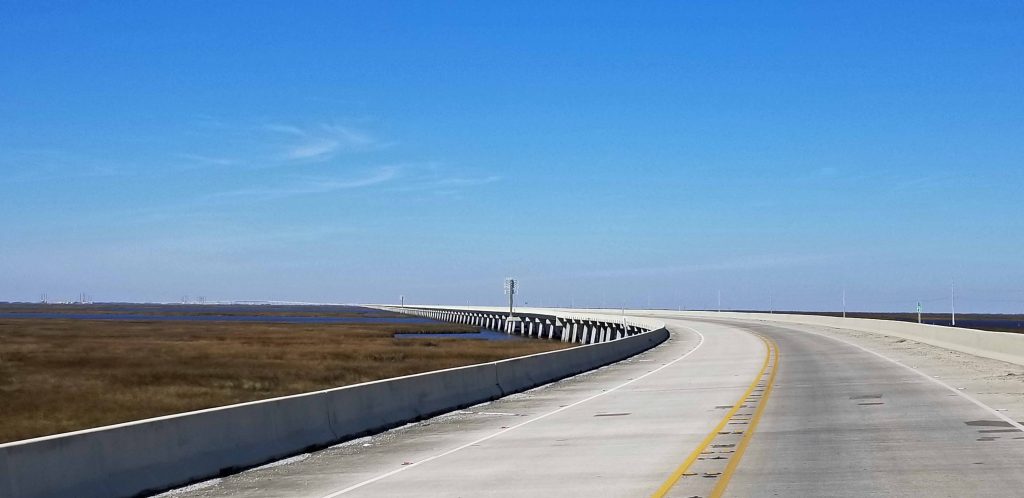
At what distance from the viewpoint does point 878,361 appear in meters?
39.9

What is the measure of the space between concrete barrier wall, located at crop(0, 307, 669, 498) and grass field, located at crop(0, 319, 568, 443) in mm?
8926

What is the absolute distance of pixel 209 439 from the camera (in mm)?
15859

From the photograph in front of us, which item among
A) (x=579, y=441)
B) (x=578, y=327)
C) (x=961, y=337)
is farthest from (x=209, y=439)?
(x=578, y=327)

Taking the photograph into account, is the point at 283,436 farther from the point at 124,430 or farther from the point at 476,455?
the point at 124,430

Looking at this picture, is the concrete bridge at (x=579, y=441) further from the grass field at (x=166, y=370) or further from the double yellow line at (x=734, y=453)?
the grass field at (x=166, y=370)

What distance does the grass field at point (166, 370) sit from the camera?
31.8 meters

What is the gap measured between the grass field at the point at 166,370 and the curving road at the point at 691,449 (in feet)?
37.7

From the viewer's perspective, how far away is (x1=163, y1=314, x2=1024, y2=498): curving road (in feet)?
43.6

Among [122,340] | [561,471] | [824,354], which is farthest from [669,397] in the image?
[122,340]

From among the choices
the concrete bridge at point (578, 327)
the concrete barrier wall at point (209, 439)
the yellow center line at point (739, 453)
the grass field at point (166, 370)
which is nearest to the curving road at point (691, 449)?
the yellow center line at point (739, 453)

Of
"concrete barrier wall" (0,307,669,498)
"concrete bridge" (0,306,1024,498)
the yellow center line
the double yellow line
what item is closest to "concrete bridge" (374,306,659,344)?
"concrete bridge" (0,306,1024,498)

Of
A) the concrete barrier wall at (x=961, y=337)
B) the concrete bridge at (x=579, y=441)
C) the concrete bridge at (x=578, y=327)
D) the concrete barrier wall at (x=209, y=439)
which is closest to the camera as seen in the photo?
the concrete barrier wall at (x=209, y=439)

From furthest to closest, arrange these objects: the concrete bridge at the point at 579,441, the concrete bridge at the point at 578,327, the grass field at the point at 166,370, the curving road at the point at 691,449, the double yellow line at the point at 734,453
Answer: the concrete bridge at the point at 578,327 → the grass field at the point at 166,370 → the curving road at the point at 691,449 → the concrete bridge at the point at 579,441 → the double yellow line at the point at 734,453

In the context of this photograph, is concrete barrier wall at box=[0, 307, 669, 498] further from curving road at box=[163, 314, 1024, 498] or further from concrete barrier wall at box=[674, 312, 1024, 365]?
concrete barrier wall at box=[674, 312, 1024, 365]
